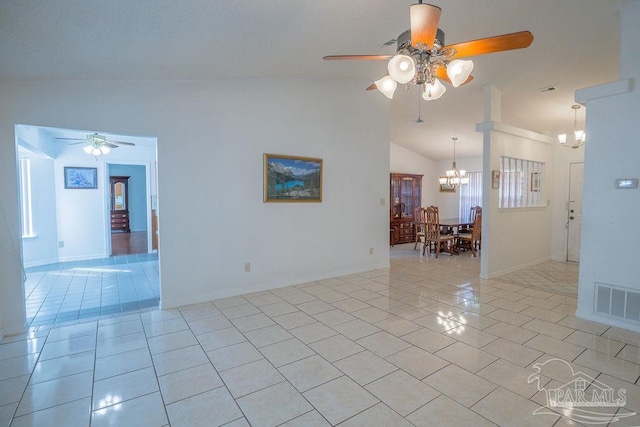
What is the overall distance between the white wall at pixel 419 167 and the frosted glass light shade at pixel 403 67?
6.61 m

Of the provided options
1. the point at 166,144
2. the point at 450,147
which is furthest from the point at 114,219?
the point at 450,147

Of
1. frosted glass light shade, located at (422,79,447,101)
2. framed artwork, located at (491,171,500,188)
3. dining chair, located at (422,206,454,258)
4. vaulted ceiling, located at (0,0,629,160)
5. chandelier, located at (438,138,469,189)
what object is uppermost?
vaulted ceiling, located at (0,0,629,160)

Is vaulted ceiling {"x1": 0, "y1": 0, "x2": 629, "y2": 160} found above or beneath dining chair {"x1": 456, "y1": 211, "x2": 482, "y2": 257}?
above

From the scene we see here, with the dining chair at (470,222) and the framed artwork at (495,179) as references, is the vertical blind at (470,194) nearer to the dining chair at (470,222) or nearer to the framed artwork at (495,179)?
the dining chair at (470,222)

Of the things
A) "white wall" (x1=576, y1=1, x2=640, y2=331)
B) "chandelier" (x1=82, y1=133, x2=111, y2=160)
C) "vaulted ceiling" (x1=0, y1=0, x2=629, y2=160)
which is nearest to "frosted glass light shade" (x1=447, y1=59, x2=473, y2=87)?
"vaulted ceiling" (x1=0, y1=0, x2=629, y2=160)

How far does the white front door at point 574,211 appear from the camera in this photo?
5.71m

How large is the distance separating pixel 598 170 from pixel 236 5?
361 centimetres

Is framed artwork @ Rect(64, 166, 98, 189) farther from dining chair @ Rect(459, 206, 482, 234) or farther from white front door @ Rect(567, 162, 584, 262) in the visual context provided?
white front door @ Rect(567, 162, 584, 262)

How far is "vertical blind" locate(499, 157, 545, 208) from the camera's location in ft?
16.2

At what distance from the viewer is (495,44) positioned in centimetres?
187

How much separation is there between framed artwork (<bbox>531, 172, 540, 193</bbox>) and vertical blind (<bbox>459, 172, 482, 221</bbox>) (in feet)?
9.61

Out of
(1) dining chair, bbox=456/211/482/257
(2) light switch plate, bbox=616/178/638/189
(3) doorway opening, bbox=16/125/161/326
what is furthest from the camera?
(1) dining chair, bbox=456/211/482/257

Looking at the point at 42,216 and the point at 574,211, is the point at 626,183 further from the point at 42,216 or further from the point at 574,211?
the point at 42,216

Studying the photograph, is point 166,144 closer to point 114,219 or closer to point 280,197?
point 280,197
